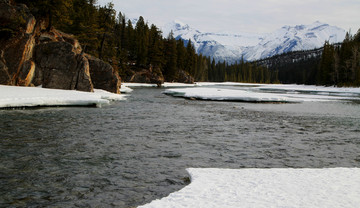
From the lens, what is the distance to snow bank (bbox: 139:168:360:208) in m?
5.32

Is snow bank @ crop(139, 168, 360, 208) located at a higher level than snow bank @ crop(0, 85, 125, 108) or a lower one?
lower

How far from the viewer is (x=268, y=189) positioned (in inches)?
240

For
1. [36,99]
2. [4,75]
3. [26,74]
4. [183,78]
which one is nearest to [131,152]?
[36,99]

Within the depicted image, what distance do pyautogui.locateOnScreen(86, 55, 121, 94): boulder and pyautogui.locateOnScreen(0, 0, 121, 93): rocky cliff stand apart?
4.99 meters

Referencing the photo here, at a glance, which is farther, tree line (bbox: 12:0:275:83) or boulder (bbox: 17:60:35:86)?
tree line (bbox: 12:0:275:83)

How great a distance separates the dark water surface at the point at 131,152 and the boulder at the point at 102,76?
1732cm

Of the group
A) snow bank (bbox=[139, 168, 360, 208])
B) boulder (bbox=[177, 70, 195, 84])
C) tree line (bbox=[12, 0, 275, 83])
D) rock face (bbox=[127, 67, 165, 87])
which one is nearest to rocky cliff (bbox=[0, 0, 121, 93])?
tree line (bbox=[12, 0, 275, 83])

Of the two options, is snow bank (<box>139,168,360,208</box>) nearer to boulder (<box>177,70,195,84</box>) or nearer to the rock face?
the rock face

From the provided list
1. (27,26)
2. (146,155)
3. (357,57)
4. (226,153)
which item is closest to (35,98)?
(27,26)

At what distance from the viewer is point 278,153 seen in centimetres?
1023

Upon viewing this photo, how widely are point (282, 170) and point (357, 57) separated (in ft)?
293

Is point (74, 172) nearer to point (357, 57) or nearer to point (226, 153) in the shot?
point (226, 153)

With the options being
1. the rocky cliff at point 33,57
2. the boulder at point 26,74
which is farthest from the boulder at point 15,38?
the boulder at point 26,74

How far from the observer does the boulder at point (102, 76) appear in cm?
3391
